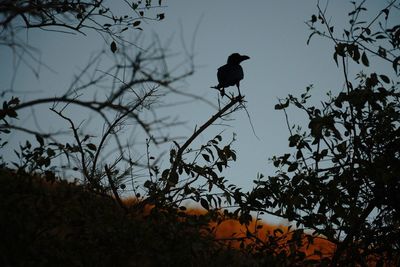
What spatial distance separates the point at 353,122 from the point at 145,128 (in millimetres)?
2186

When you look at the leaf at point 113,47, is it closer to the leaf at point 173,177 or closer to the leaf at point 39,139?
the leaf at point 39,139

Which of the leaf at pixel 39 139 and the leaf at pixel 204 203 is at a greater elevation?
the leaf at pixel 39 139

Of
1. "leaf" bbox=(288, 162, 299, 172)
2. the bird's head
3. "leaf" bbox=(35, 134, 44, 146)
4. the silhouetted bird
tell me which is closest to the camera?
"leaf" bbox=(35, 134, 44, 146)

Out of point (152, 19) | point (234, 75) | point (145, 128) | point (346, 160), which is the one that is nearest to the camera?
point (145, 128)

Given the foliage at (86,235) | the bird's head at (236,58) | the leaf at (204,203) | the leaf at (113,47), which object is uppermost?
the bird's head at (236,58)

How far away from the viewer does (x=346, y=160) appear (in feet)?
10.6

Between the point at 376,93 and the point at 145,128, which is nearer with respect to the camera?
the point at 145,128

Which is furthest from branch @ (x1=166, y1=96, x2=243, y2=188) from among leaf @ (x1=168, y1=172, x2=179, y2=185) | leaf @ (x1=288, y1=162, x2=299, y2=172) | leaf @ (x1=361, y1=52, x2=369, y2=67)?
leaf @ (x1=361, y1=52, x2=369, y2=67)

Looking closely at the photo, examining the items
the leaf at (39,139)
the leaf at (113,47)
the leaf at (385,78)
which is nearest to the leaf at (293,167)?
the leaf at (385,78)

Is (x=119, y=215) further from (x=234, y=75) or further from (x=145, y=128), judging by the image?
(x=234, y=75)

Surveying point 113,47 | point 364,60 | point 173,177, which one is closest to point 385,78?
point 364,60

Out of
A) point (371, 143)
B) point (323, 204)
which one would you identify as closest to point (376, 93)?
point (371, 143)

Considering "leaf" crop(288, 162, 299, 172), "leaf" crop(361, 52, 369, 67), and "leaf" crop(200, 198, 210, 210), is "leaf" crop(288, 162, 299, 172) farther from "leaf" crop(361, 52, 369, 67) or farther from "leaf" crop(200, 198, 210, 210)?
"leaf" crop(361, 52, 369, 67)

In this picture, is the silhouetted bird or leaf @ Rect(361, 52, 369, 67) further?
the silhouetted bird
